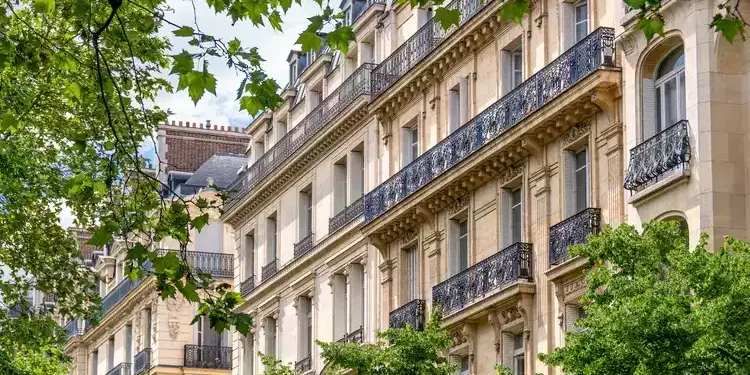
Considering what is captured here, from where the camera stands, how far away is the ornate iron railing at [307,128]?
46.1 metres

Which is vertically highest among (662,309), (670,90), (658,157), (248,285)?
(248,285)

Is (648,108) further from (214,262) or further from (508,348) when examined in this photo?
(214,262)

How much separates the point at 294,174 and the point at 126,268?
34.1 metres

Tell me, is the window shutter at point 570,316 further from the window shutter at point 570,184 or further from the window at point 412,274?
the window at point 412,274

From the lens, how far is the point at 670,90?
30.6 m

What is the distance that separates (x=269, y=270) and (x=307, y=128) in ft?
15.6

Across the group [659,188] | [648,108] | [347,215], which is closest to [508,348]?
[648,108]

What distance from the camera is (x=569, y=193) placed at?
34.8 m

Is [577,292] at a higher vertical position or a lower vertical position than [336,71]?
lower

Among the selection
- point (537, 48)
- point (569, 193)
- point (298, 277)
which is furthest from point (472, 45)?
point (298, 277)

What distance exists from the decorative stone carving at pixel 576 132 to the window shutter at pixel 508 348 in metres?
4.23

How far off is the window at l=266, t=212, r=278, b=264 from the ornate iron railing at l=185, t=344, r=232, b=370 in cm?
1252

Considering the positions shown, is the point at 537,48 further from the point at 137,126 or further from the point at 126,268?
the point at 126,268

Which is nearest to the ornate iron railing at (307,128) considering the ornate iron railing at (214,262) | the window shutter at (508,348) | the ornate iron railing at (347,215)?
the ornate iron railing at (347,215)
